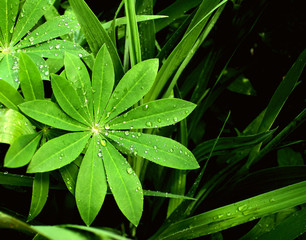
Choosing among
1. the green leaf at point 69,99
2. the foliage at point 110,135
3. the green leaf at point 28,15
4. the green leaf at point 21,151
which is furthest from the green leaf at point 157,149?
the green leaf at point 28,15

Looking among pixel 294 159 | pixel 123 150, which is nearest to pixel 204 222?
pixel 123 150

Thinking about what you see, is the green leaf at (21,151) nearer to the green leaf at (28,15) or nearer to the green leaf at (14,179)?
the green leaf at (14,179)

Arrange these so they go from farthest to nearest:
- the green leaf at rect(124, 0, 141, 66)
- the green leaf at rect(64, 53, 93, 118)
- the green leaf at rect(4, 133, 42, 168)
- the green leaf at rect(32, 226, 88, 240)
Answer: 1. the green leaf at rect(124, 0, 141, 66)
2. the green leaf at rect(64, 53, 93, 118)
3. the green leaf at rect(4, 133, 42, 168)
4. the green leaf at rect(32, 226, 88, 240)

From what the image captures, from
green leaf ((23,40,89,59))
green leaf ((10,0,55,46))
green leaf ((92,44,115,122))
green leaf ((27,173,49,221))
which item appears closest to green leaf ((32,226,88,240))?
green leaf ((27,173,49,221))

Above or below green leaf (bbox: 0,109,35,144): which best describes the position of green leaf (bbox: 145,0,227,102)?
above

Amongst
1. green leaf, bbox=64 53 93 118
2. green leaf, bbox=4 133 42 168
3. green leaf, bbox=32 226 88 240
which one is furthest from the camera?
green leaf, bbox=64 53 93 118

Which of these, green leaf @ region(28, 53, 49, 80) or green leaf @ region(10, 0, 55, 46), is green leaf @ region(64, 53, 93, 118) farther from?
green leaf @ region(10, 0, 55, 46)

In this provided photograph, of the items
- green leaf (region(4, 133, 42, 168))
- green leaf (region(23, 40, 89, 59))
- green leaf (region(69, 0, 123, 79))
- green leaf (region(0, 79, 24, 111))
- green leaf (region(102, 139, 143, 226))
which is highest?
green leaf (region(69, 0, 123, 79))
